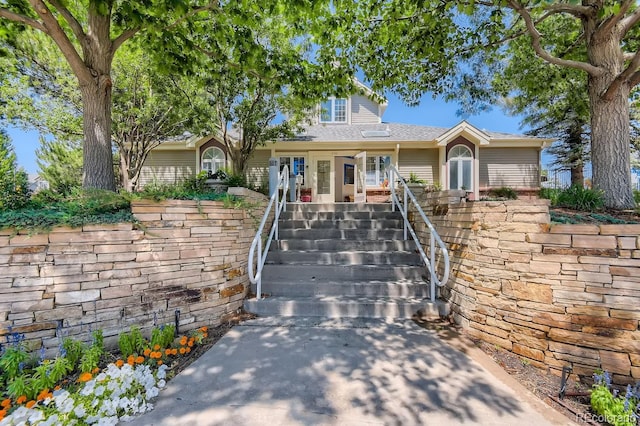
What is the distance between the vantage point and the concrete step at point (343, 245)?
5.03 meters

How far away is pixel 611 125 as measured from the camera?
4.35 meters

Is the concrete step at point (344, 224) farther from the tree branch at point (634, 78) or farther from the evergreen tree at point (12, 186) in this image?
the tree branch at point (634, 78)

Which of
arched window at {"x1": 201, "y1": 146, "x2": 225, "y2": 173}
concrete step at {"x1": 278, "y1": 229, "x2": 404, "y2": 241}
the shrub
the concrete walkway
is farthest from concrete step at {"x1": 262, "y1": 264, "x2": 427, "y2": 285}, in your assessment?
arched window at {"x1": 201, "y1": 146, "x2": 225, "y2": 173}

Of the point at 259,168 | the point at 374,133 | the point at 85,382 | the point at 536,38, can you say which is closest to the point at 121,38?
Answer: the point at 85,382

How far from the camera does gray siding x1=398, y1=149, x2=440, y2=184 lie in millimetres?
11305

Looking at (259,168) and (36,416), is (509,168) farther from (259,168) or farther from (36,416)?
(36,416)

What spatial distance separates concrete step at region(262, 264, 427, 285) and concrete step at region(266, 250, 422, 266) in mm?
264

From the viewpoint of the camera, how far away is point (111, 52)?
409 centimetres

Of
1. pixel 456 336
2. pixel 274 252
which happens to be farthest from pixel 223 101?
pixel 456 336

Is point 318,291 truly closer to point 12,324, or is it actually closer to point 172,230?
point 172,230

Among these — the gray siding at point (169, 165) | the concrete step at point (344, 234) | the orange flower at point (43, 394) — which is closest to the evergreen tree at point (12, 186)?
the orange flower at point (43, 394)

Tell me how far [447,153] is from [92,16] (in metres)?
10.7

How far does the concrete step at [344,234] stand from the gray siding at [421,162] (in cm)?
657

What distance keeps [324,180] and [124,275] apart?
8.82 metres
